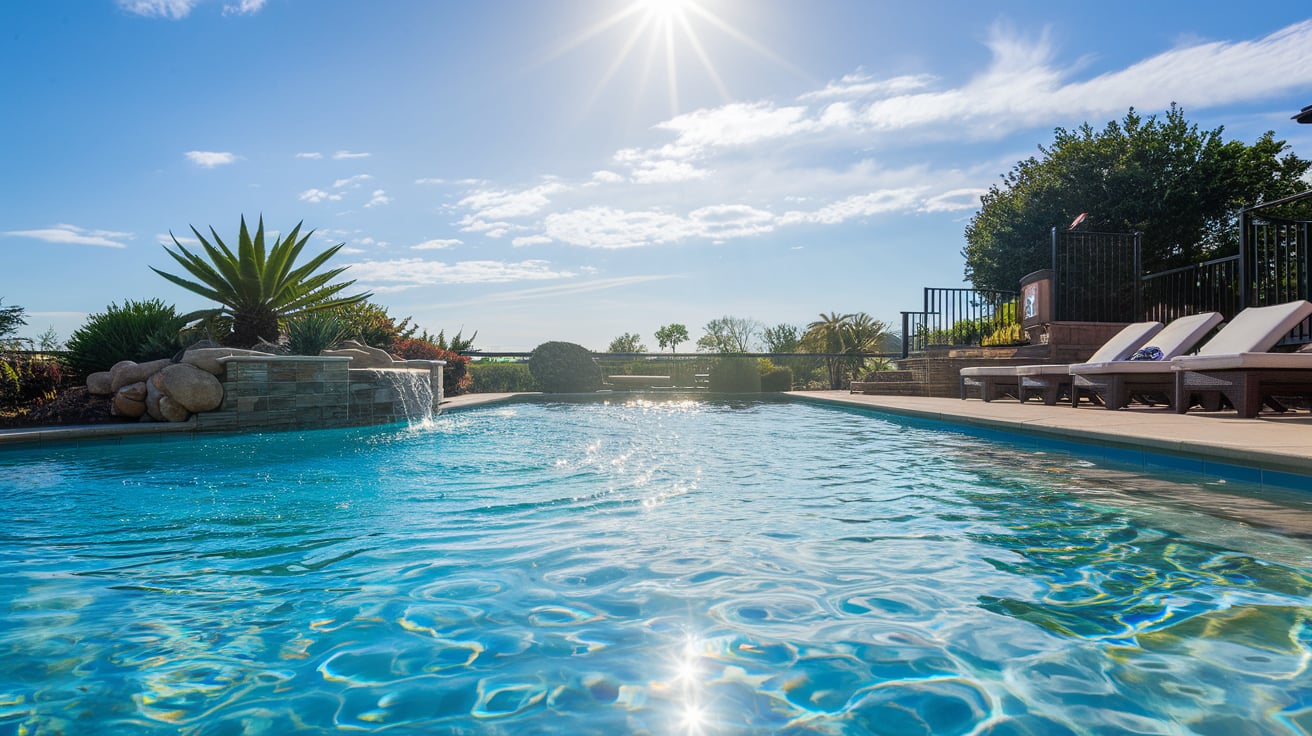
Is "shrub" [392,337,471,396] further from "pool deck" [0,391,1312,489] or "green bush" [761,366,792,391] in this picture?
"green bush" [761,366,792,391]

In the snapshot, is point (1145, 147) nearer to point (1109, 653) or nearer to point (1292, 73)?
point (1292, 73)

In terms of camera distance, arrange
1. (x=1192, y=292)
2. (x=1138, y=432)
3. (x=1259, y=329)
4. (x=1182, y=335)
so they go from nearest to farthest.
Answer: (x=1138, y=432) < (x=1259, y=329) < (x=1182, y=335) < (x=1192, y=292)

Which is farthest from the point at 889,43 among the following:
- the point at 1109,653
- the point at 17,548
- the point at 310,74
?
the point at 17,548

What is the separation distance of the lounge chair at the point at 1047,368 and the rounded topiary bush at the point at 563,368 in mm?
9684

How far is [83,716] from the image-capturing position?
5.40ft

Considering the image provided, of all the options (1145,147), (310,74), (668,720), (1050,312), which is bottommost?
(668,720)

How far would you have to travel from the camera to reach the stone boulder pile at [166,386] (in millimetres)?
7371

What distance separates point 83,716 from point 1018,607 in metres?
2.89

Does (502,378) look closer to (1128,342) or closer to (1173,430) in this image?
(1128,342)

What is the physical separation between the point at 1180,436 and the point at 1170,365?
2.99m

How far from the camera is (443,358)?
14.2 meters

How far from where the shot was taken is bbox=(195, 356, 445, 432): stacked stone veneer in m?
7.63

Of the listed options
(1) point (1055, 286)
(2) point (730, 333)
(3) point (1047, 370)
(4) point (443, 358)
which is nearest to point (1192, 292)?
(1) point (1055, 286)

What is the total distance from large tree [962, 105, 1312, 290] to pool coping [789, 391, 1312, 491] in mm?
9709
